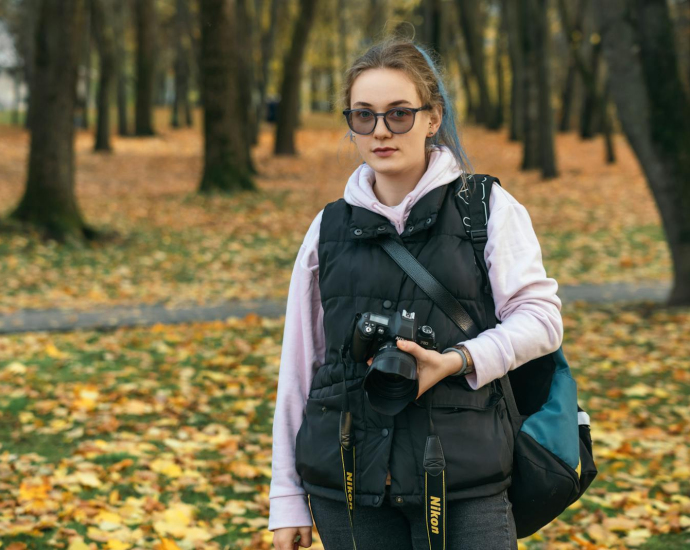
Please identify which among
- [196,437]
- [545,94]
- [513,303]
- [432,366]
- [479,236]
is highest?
[545,94]

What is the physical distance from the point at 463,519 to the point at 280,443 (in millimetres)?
560

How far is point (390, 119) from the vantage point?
2.26m

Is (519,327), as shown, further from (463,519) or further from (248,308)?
(248,308)

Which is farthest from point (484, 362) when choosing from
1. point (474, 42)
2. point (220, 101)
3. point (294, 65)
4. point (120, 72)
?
point (120, 72)

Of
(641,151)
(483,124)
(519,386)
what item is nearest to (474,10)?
(483,124)

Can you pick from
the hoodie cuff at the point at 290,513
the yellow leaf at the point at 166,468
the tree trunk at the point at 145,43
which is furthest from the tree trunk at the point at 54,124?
the tree trunk at the point at 145,43

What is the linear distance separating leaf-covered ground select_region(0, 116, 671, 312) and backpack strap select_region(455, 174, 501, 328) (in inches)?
20.0

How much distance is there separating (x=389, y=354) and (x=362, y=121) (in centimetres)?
67

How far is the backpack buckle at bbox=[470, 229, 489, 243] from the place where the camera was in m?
2.19

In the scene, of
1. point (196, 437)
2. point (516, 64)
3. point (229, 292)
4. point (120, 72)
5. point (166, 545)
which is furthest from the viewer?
point (120, 72)

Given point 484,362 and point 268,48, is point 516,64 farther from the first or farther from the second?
point 484,362

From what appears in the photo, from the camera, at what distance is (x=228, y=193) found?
1884 cm

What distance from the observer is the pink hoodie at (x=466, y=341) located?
2.14 m

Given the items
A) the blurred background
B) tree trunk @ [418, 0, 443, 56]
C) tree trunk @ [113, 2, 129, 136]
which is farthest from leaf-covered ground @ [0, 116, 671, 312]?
tree trunk @ [113, 2, 129, 136]
